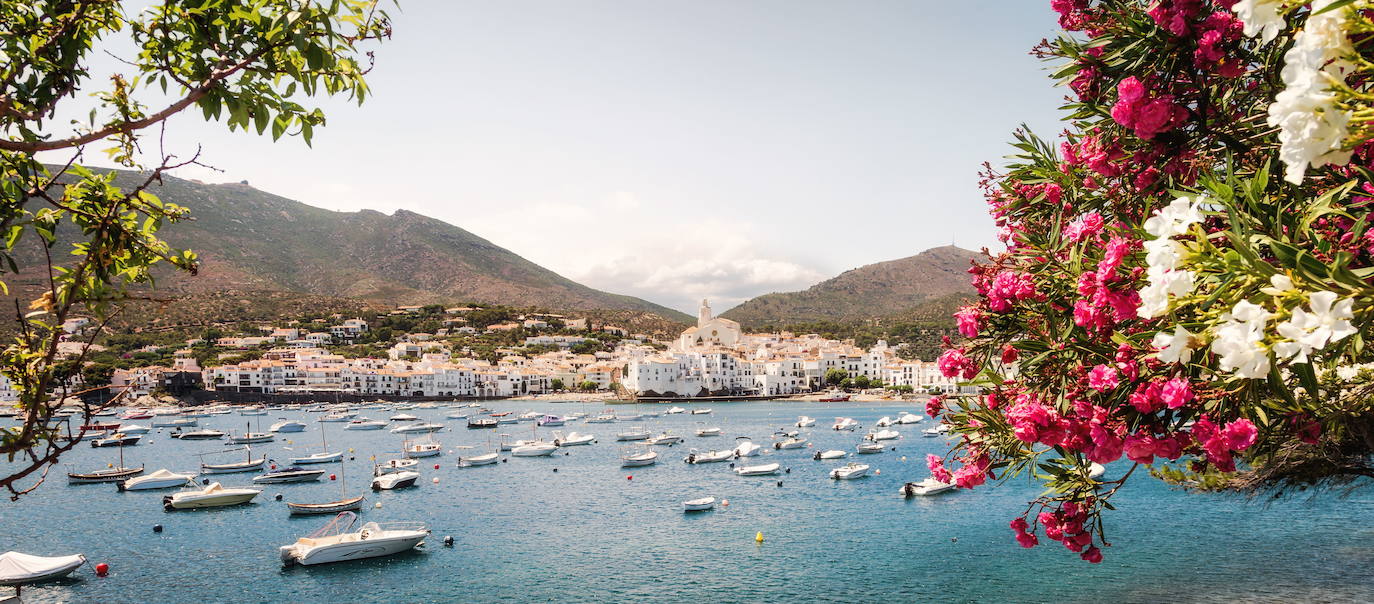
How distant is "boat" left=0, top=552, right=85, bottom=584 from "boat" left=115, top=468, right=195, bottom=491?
17509mm

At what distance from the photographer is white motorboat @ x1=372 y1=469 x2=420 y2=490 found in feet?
134

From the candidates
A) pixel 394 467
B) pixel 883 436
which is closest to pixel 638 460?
pixel 394 467

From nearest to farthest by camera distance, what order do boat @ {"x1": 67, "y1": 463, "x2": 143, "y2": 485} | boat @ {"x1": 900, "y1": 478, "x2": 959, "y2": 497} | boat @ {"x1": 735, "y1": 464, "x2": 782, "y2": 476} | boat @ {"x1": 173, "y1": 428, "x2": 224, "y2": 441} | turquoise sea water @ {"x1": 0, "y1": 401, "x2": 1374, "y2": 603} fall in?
turquoise sea water @ {"x1": 0, "y1": 401, "x2": 1374, "y2": 603}
boat @ {"x1": 900, "y1": 478, "x2": 959, "y2": 497}
boat @ {"x1": 67, "y1": 463, "x2": 143, "y2": 485}
boat @ {"x1": 735, "y1": 464, "x2": 782, "y2": 476}
boat @ {"x1": 173, "y1": 428, "x2": 224, "y2": 441}

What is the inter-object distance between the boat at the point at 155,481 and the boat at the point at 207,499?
18.0ft

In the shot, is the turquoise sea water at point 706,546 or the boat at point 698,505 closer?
the turquoise sea water at point 706,546

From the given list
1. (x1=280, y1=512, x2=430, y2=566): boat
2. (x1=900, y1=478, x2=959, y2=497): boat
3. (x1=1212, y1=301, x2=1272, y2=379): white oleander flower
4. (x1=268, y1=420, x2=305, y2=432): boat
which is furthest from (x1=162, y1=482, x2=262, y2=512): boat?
(x1=1212, y1=301, x2=1272, y2=379): white oleander flower

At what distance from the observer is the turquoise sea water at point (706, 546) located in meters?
22.1

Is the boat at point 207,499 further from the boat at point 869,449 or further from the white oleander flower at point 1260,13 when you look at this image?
the white oleander flower at point 1260,13

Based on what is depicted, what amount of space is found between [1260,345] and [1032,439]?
2.09 meters

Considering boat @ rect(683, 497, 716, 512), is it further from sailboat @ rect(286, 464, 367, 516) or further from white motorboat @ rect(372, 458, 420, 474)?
white motorboat @ rect(372, 458, 420, 474)

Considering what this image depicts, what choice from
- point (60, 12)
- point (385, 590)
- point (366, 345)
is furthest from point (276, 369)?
point (60, 12)

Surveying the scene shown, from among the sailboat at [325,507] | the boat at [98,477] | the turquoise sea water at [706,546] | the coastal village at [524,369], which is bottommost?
the turquoise sea water at [706,546]

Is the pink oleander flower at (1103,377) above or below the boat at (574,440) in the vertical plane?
above

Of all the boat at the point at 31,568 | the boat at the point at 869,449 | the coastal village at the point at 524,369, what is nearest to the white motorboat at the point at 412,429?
the boat at the point at 869,449
